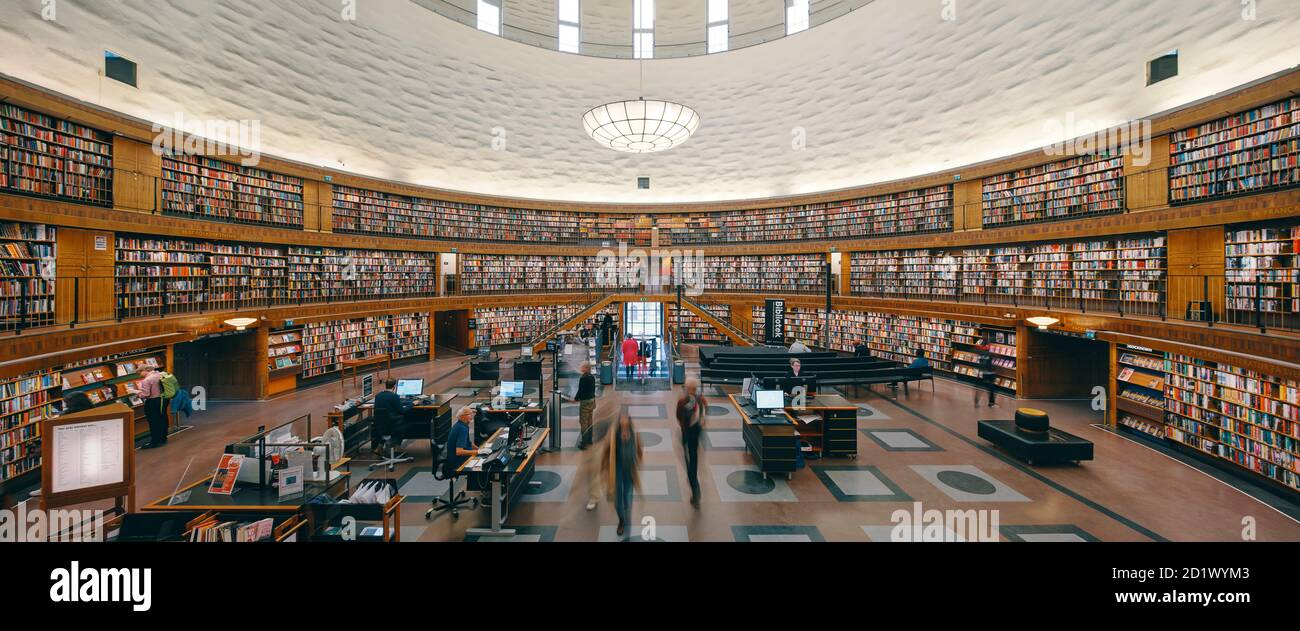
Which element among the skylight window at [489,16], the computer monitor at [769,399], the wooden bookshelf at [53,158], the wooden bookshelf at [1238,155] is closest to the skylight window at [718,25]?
the skylight window at [489,16]

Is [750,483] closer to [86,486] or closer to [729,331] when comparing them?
[86,486]

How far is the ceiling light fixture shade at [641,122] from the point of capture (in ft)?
31.6

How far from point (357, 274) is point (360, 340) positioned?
77.4 inches

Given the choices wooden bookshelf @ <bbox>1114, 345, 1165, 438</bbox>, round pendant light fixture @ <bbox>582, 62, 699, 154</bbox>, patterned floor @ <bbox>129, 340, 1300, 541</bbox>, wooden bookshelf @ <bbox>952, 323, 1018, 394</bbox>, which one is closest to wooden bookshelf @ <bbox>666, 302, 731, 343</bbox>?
wooden bookshelf @ <bbox>952, 323, 1018, 394</bbox>

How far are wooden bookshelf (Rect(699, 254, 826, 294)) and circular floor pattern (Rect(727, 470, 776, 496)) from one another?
1141 cm

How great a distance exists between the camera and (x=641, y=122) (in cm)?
980

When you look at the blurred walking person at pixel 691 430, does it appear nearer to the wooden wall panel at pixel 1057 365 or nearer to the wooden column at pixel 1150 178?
the wooden wall panel at pixel 1057 365

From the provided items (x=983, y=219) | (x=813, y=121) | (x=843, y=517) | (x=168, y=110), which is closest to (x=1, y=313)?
(x=168, y=110)

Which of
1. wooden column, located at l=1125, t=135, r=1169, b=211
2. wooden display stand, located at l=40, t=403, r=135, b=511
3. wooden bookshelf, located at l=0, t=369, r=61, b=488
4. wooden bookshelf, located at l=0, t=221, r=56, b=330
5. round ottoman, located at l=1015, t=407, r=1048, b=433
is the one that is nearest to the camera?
wooden display stand, located at l=40, t=403, r=135, b=511

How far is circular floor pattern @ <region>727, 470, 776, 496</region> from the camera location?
6.17 meters

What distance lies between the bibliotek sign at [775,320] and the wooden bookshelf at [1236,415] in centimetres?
909

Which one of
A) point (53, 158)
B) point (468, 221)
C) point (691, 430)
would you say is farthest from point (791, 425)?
point (468, 221)

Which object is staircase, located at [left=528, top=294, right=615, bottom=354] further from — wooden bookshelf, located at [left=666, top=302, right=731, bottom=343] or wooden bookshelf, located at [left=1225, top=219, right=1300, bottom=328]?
wooden bookshelf, located at [left=1225, top=219, right=1300, bottom=328]
